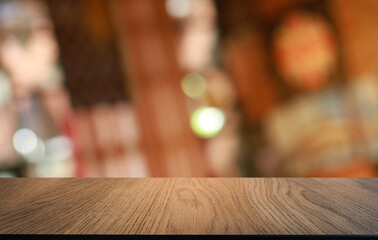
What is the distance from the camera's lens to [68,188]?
586mm

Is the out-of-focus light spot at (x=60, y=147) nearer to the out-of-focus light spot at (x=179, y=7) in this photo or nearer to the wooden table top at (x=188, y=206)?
the out-of-focus light spot at (x=179, y=7)

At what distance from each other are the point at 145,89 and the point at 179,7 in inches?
55.6

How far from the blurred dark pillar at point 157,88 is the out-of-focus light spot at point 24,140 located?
1.58 meters

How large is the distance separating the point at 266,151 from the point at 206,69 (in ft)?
4.97

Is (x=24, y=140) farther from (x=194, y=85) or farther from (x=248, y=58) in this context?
(x=248, y=58)

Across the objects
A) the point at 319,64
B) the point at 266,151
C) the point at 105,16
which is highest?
the point at 105,16

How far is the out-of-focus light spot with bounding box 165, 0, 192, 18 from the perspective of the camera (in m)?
5.36

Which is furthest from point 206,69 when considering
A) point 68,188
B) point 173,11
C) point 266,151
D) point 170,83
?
point 68,188

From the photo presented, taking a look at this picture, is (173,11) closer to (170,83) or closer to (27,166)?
(170,83)

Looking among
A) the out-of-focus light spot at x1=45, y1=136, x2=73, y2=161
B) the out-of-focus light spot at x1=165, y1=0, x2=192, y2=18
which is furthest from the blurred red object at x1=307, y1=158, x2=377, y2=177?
the out-of-focus light spot at x1=45, y1=136, x2=73, y2=161

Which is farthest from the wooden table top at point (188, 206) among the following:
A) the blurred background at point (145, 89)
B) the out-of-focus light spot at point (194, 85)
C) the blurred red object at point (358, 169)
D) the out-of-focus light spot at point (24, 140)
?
the out-of-focus light spot at point (24, 140)

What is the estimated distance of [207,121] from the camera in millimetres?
5449

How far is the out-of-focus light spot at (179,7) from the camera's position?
5364 mm
